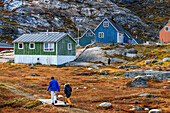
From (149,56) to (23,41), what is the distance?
25814 mm

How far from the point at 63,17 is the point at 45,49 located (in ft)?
272

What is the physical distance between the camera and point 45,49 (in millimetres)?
45781

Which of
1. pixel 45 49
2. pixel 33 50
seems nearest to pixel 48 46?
pixel 45 49

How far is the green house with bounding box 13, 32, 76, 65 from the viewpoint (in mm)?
45062

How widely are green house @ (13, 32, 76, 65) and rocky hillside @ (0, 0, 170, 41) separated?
46.7m

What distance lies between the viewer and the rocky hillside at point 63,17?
104 meters

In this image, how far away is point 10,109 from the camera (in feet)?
43.0

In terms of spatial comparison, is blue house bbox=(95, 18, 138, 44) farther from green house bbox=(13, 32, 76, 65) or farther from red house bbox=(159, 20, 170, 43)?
green house bbox=(13, 32, 76, 65)

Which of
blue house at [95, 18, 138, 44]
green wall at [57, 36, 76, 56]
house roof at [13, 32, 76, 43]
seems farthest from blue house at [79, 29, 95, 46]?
house roof at [13, 32, 76, 43]

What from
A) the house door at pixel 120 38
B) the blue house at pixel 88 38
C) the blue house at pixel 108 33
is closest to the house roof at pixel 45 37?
the blue house at pixel 108 33

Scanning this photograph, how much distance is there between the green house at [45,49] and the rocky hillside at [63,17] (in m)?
46.7

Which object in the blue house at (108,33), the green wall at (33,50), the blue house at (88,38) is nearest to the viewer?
the green wall at (33,50)

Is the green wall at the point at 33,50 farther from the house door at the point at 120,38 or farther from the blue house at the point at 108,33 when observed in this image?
the house door at the point at 120,38

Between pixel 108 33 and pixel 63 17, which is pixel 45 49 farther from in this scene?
pixel 63 17
